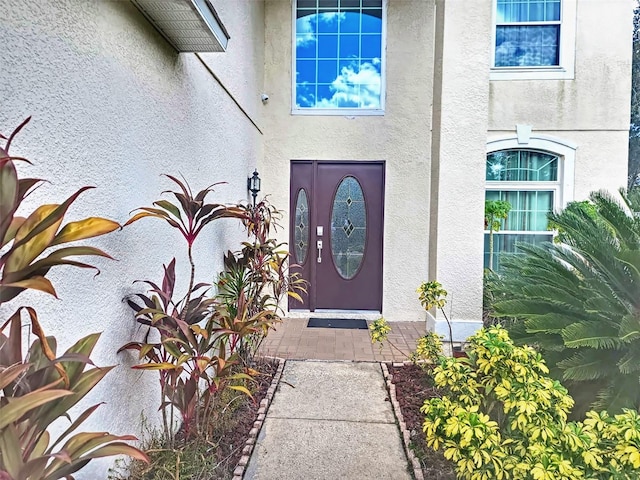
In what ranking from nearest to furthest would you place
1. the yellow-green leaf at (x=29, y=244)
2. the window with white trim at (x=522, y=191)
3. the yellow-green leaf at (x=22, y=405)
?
the yellow-green leaf at (x=22, y=405), the yellow-green leaf at (x=29, y=244), the window with white trim at (x=522, y=191)

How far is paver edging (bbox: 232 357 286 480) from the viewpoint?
2.31m

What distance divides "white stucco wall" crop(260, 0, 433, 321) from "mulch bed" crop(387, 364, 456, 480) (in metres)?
2.14

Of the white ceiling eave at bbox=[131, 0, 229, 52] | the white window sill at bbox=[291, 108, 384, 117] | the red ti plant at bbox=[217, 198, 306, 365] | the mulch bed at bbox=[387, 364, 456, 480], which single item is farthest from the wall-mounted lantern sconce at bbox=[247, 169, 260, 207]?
the mulch bed at bbox=[387, 364, 456, 480]

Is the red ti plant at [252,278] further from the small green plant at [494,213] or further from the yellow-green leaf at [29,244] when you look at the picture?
the small green plant at [494,213]

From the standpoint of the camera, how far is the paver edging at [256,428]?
2312 millimetres

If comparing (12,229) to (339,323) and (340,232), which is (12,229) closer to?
(339,323)

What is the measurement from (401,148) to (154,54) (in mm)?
4082

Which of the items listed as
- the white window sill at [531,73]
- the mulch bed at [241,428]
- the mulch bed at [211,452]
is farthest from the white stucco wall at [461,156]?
the mulch bed at [211,452]

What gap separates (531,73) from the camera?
230 inches

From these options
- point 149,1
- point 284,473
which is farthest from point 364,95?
point 284,473

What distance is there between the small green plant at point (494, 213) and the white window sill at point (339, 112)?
86.5 inches

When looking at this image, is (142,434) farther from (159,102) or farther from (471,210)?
(471,210)

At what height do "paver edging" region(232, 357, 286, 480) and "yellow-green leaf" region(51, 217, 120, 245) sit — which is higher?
"yellow-green leaf" region(51, 217, 120, 245)

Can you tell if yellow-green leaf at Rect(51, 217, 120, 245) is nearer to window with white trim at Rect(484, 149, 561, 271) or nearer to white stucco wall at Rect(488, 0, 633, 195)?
window with white trim at Rect(484, 149, 561, 271)
